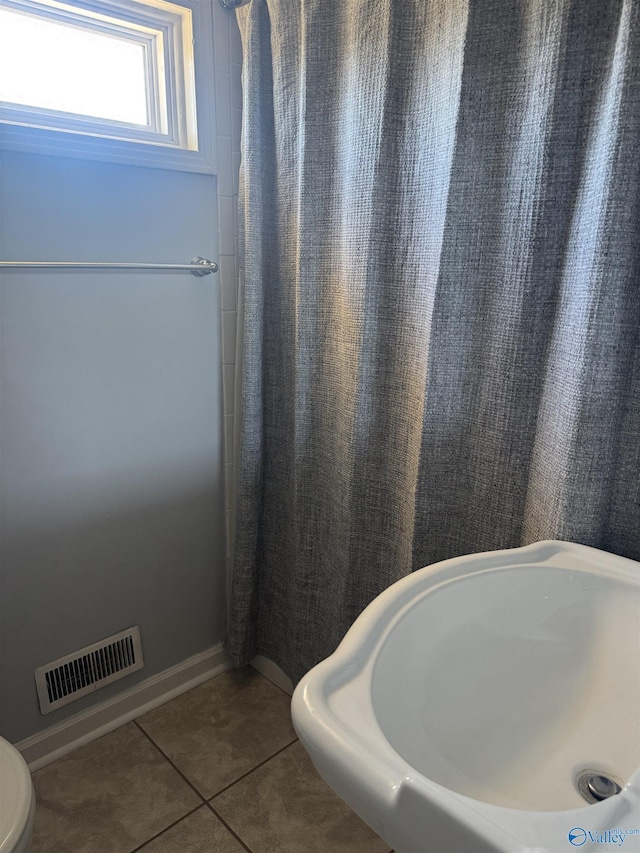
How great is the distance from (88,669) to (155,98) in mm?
1486

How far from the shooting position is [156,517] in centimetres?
153

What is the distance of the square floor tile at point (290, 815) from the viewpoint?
4.15 ft

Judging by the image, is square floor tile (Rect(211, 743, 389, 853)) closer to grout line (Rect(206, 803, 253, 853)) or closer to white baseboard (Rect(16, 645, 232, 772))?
grout line (Rect(206, 803, 253, 853))

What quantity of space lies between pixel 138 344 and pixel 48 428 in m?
0.29

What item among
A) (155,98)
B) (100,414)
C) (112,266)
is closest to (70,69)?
(155,98)

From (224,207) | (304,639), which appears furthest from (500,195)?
(304,639)

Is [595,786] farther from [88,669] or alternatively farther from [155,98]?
[155,98]

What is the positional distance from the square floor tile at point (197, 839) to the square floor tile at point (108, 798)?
25 millimetres

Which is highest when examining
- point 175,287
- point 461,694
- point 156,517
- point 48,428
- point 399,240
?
point 399,240

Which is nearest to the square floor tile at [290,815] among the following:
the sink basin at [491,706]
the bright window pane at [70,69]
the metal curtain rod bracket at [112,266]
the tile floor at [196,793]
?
the tile floor at [196,793]

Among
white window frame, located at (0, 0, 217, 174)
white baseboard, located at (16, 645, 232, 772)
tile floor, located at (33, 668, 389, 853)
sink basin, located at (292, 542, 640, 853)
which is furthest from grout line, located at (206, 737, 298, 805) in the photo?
white window frame, located at (0, 0, 217, 174)

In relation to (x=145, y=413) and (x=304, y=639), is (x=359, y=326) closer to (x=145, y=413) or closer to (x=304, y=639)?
(x=145, y=413)

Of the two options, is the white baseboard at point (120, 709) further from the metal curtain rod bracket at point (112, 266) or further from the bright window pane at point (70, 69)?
the bright window pane at point (70, 69)

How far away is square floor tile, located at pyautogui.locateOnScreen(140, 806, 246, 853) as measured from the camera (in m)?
1.25
